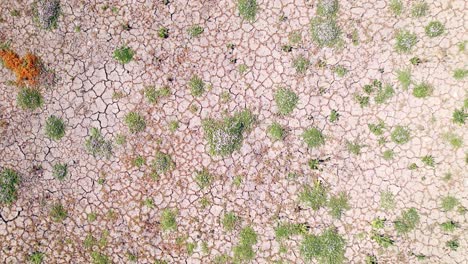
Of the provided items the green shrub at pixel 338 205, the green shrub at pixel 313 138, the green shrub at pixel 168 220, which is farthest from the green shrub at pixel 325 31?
the green shrub at pixel 168 220

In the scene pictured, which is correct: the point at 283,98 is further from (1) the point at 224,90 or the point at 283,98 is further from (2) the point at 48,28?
(2) the point at 48,28

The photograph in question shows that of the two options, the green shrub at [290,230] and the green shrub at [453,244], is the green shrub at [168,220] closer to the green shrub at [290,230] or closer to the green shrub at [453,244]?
the green shrub at [290,230]

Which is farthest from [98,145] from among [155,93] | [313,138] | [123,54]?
[313,138]

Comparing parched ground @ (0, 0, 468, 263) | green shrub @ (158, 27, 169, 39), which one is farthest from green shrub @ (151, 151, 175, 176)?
green shrub @ (158, 27, 169, 39)

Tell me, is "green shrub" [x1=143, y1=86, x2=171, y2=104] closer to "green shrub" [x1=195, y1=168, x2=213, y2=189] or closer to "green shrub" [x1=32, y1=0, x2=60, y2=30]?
"green shrub" [x1=195, y1=168, x2=213, y2=189]

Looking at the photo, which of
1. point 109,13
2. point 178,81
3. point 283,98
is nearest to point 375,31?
point 283,98

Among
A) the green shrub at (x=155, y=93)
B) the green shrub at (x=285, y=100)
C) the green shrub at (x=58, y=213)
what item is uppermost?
the green shrub at (x=155, y=93)
